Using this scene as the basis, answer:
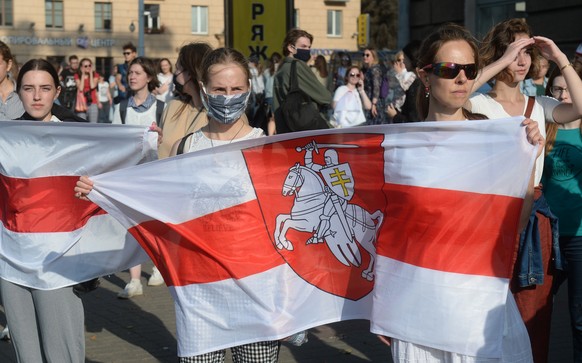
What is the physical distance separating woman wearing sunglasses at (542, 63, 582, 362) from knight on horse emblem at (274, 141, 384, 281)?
1.57 meters

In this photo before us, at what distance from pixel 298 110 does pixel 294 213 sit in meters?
5.35

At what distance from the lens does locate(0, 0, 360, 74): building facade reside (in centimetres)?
5588

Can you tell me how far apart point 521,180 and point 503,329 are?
0.59m

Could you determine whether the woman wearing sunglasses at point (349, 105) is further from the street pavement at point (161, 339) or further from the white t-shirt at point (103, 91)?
the white t-shirt at point (103, 91)

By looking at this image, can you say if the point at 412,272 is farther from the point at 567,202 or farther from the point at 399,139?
the point at 567,202

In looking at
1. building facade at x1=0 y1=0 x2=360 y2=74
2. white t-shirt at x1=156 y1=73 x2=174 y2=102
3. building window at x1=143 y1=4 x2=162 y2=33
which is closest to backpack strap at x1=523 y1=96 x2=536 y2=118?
white t-shirt at x1=156 y1=73 x2=174 y2=102

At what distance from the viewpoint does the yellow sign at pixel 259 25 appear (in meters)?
11.3

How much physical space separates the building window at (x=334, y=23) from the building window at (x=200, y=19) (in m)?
8.93

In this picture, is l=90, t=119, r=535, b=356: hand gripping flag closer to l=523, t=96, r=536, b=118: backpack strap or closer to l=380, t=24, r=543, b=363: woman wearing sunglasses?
l=380, t=24, r=543, b=363: woman wearing sunglasses

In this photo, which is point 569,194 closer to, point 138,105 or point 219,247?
point 219,247

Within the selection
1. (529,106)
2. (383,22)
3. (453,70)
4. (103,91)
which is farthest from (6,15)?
(453,70)

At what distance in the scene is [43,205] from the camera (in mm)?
5070

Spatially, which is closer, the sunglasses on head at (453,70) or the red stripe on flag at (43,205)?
the sunglasses on head at (453,70)

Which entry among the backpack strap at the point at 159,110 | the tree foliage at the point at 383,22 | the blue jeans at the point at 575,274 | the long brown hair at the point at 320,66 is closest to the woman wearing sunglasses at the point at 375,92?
the long brown hair at the point at 320,66
